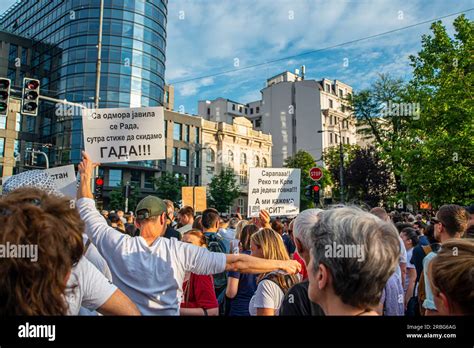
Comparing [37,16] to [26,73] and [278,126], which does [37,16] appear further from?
[278,126]

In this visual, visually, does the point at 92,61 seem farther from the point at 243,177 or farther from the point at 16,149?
the point at 243,177

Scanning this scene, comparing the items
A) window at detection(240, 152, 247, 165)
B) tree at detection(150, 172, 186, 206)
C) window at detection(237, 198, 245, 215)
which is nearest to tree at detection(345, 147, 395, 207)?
tree at detection(150, 172, 186, 206)

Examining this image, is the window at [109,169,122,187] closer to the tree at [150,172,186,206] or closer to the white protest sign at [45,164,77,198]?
the tree at [150,172,186,206]

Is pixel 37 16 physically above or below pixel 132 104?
above

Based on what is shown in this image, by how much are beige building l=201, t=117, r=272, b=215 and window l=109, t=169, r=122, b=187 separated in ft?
40.9

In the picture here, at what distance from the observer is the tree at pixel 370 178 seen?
33.8 m

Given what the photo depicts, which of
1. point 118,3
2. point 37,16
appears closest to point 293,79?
point 118,3

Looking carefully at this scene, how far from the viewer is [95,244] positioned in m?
2.95

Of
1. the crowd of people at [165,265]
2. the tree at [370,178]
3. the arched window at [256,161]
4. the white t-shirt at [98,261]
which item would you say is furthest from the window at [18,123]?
the white t-shirt at [98,261]

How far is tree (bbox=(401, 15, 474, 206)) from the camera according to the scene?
54.2ft

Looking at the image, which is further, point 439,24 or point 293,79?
point 293,79

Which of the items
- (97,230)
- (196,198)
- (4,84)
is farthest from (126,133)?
(196,198)

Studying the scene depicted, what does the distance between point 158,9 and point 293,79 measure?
1080 inches

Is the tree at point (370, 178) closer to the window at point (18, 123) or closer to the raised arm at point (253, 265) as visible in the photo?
the raised arm at point (253, 265)
